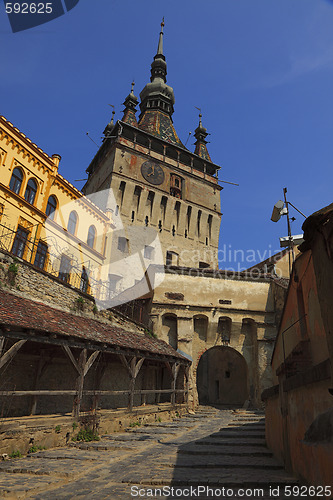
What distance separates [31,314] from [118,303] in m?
10.0

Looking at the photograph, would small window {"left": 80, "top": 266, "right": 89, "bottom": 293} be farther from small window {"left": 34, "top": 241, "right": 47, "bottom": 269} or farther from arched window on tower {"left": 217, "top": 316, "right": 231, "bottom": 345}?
arched window on tower {"left": 217, "top": 316, "right": 231, "bottom": 345}

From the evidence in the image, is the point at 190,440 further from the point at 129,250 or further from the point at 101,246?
the point at 129,250

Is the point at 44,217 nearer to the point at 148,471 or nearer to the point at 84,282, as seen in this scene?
the point at 84,282

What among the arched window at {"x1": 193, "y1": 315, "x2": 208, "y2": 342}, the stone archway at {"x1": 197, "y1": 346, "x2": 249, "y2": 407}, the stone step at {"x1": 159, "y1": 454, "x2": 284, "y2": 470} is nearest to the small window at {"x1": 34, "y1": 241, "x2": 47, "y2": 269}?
the arched window at {"x1": 193, "y1": 315, "x2": 208, "y2": 342}

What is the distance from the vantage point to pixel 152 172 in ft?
113

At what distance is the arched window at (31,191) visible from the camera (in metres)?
17.9

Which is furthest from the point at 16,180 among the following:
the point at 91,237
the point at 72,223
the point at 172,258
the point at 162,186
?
the point at 162,186

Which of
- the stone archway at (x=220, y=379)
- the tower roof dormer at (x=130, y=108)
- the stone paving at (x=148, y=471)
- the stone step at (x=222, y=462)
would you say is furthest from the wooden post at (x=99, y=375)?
the tower roof dormer at (x=130, y=108)

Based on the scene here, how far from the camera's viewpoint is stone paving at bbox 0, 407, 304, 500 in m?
5.15

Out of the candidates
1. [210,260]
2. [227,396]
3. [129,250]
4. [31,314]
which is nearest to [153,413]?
[31,314]

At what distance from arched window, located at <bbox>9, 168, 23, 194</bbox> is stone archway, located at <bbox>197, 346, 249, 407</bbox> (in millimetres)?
18757

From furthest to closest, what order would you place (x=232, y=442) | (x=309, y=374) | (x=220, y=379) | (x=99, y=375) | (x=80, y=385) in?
1. (x=220, y=379)
2. (x=99, y=375)
3. (x=80, y=385)
4. (x=232, y=442)
5. (x=309, y=374)

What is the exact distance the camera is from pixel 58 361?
1238cm

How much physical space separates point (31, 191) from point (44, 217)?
1569 millimetres
